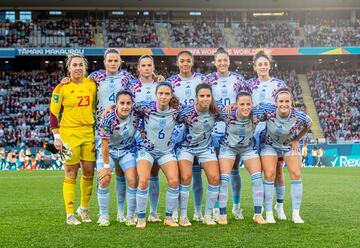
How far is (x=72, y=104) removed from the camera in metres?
8.20

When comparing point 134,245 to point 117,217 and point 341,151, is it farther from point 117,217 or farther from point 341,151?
point 341,151

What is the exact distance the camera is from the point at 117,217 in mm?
8672

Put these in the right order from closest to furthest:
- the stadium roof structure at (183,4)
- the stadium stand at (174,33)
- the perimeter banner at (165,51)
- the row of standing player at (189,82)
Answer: the row of standing player at (189,82) → the perimeter banner at (165,51) → the stadium stand at (174,33) → the stadium roof structure at (183,4)

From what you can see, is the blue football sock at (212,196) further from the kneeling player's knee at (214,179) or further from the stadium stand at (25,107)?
the stadium stand at (25,107)

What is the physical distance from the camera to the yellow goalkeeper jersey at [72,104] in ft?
26.8

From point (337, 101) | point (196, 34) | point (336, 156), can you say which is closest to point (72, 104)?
point (336, 156)

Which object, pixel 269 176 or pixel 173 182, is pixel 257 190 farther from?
pixel 173 182

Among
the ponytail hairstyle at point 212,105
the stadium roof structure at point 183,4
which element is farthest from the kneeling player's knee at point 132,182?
the stadium roof structure at point 183,4

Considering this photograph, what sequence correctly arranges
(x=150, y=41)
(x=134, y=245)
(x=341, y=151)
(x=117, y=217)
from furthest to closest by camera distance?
(x=150, y=41), (x=341, y=151), (x=117, y=217), (x=134, y=245)

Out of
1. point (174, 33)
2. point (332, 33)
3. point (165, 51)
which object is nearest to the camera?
point (165, 51)

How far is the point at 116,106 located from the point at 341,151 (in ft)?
91.0

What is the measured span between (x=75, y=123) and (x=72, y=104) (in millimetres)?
274

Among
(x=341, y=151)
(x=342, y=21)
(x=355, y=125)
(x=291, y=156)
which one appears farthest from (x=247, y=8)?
(x=291, y=156)

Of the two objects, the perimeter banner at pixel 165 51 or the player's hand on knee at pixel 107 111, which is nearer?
the player's hand on knee at pixel 107 111
